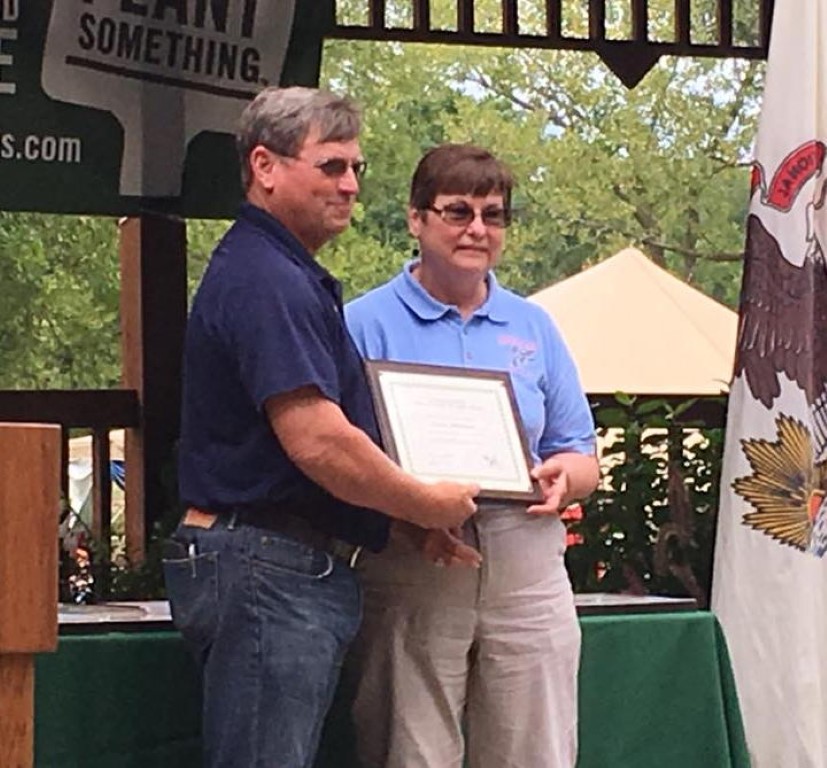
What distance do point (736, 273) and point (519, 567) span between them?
272 inches

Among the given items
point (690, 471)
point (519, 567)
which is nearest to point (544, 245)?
point (690, 471)

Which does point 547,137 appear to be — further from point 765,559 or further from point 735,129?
point 765,559

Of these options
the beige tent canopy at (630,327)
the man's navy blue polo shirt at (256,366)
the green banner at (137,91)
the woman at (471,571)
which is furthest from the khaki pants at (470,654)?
the beige tent canopy at (630,327)

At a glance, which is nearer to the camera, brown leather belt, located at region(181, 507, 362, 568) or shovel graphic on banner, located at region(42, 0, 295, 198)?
brown leather belt, located at region(181, 507, 362, 568)

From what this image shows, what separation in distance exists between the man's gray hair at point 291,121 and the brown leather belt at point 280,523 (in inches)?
18.9

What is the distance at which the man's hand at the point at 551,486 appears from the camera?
2777mm

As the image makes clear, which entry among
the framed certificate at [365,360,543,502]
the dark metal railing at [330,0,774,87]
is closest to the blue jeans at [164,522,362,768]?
the framed certificate at [365,360,543,502]

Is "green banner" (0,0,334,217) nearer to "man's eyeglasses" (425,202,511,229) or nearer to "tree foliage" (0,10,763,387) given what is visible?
"man's eyeglasses" (425,202,511,229)

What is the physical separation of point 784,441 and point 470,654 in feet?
4.76

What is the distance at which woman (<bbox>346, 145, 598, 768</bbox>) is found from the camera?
2770mm

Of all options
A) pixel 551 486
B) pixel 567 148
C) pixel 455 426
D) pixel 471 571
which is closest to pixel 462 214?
pixel 455 426

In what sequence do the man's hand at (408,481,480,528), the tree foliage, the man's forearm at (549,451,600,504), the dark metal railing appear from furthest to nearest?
the tree foliage
the dark metal railing
the man's forearm at (549,451,600,504)
the man's hand at (408,481,480,528)

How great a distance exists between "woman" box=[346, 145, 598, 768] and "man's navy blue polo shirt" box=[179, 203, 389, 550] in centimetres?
24

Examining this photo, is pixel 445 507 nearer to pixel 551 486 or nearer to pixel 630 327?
pixel 551 486
